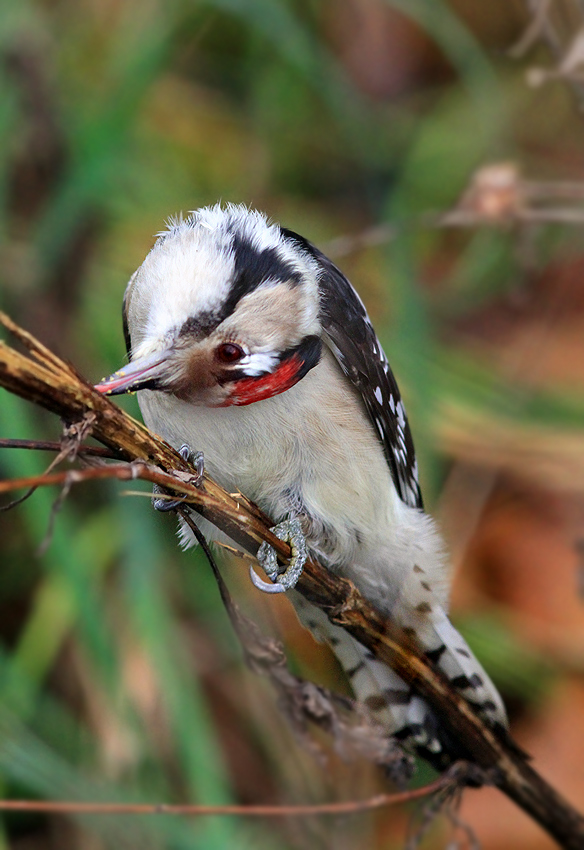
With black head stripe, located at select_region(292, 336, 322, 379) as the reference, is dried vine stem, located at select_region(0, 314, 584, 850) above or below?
below

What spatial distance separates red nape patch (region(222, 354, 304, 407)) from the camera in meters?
1.71

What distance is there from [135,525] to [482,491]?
4.72 feet

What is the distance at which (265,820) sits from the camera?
10.3 ft

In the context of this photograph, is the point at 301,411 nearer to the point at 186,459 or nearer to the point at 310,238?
the point at 186,459

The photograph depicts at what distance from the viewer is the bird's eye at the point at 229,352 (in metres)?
1.64

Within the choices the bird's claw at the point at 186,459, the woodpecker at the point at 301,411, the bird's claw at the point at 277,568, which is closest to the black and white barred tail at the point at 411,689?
the woodpecker at the point at 301,411

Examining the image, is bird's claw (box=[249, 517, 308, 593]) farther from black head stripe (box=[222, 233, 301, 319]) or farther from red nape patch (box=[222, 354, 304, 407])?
black head stripe (box=[222, 233, 301, 319])

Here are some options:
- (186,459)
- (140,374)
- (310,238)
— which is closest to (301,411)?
(186,459)

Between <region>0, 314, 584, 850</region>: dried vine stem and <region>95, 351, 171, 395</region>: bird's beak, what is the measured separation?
0.44 feet

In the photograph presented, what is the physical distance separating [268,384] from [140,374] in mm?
290

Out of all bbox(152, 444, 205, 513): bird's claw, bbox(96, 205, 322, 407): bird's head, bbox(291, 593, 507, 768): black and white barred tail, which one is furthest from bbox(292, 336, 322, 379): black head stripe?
bbox(291, 593, 507, 768): black and white barred tail

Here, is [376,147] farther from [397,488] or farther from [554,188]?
[397,488]

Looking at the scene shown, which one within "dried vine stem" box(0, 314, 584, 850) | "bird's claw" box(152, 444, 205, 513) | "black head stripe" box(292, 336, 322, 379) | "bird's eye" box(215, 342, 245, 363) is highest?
"black head stripe" box(292, 336, 322, 379)

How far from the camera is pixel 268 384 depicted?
174 centimetres
